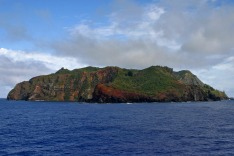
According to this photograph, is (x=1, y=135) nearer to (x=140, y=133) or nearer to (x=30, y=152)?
(x=30, y=152)

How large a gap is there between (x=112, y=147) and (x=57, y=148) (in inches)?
402

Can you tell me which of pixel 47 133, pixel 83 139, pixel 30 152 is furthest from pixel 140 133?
pixel 30 152

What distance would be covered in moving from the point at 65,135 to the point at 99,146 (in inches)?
680

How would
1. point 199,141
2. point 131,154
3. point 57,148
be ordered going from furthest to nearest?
point 199,141
point 57,148
point 131,154

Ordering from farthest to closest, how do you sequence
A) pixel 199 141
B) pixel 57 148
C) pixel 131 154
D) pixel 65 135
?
pixel 65 135
pixel 199 141
pixel 57 148
pixel 131 154

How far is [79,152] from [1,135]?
2991 cm

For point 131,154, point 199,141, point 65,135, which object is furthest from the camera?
point 65,135

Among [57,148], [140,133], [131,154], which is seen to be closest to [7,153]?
[57,148]

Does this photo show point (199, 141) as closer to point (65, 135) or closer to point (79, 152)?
point (79, 152)

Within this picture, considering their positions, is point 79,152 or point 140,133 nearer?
point 79,152

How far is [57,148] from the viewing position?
6247 centimetres

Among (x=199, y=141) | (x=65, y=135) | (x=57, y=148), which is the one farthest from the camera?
(x=65, y=135)

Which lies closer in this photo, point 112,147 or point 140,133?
point 112,147

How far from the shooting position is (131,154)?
185ft
